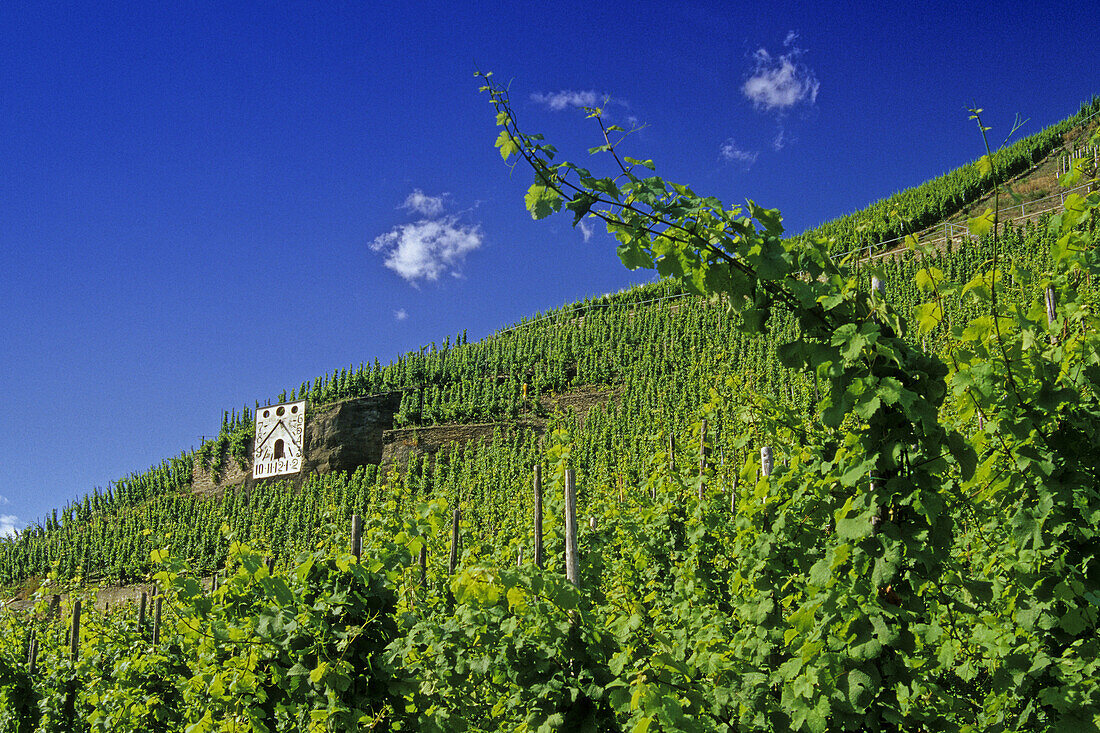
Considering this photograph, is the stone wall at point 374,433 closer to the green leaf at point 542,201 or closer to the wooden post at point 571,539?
the wooden post at point 571,539

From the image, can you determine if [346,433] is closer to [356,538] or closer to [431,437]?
[431,437]

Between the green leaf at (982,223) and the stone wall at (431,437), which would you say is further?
the stone wall at (431,437)

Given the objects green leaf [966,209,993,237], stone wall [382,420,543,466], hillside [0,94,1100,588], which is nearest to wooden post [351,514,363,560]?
green leaf [966,209,993,237]

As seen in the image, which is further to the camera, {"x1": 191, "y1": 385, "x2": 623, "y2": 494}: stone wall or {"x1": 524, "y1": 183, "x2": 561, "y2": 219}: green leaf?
{"x1": 191, "y1": 385, "x2": 623, "y2": 494}: stone wall

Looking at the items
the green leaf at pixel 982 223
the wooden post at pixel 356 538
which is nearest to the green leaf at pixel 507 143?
the green leaf at pixel 982 223

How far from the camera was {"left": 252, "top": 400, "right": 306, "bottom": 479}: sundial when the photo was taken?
2395cm

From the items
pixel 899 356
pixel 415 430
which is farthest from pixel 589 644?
pixel 415 430

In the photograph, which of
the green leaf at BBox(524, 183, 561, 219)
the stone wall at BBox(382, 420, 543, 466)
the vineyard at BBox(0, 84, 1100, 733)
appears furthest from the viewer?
the stone wall at BBox(382, 420, 543, 466)

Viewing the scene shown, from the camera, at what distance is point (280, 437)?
24.3 meters

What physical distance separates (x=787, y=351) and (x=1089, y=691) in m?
1.59

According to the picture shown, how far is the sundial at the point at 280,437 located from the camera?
23953 millimetres

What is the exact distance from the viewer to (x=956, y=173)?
40406mm

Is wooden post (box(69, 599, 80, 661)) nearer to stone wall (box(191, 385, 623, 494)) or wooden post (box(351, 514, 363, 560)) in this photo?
wooden post (box(351, 514, 363, 560))

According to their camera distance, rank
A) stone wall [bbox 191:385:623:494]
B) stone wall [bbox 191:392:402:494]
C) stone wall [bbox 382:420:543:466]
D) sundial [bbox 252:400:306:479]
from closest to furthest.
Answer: stone wall [bbox 382:420:543:466] → stone wall [bbox 191:385:623:494] → sundial [bbox 252:400:306:479] → stone wall [bbox 191:392:402:494]
